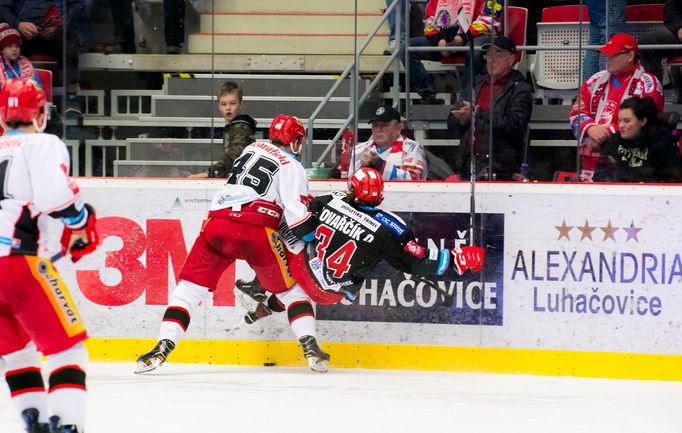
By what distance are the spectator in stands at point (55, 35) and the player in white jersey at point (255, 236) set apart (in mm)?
1285

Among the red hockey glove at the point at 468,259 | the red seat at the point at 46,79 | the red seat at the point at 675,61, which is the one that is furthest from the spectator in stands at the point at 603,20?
the red seat at the point at 46,79

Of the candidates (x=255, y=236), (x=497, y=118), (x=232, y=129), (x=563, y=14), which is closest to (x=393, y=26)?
(x=497, y=118)

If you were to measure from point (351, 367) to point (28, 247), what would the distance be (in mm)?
2884

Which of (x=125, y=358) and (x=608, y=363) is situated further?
(x=125, y=358)

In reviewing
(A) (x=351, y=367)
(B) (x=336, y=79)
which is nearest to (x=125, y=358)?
(A) (x=351, y=367)

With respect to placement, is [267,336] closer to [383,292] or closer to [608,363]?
[383,292]

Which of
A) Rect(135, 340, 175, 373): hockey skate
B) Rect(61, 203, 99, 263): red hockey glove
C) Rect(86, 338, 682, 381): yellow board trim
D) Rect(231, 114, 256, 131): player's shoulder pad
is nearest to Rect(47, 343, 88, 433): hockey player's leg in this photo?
Rect(61, 203, 99, 263): red hockey glove

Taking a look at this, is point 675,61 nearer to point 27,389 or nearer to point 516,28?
point 516,28

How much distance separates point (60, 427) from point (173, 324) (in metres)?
2.26

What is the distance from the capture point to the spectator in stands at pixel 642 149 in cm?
620

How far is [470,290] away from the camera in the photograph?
20.9ft

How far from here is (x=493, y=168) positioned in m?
6.43

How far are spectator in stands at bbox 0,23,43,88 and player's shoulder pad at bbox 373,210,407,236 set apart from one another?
7.01 ft

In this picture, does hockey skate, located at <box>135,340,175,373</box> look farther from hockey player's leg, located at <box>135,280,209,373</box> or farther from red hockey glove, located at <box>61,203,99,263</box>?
red hockey glove, located at <box>61,203,99,263</box>
